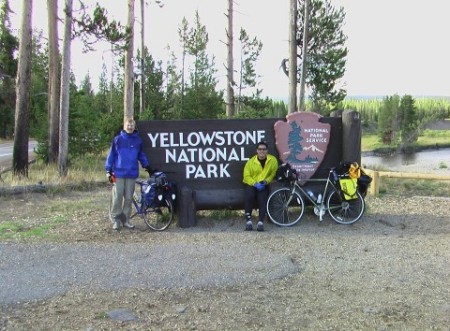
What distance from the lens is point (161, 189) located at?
8.55 m

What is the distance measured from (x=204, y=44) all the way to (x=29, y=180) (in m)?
36.0

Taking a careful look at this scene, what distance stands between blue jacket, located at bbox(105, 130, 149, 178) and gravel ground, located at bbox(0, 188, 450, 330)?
Answer: 37.3 inches

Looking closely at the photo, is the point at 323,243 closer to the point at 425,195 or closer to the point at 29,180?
the point at 425,195

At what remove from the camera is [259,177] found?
28.5 ft

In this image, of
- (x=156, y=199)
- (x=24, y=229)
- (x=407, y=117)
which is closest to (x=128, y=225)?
(x=156, y=199)

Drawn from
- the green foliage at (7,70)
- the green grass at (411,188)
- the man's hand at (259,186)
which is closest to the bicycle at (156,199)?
the man's hand at (259,186)

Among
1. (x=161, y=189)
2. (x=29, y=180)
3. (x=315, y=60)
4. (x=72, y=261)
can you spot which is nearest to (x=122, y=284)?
(x=72, y=261)

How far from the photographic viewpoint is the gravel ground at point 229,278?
461 centimetres

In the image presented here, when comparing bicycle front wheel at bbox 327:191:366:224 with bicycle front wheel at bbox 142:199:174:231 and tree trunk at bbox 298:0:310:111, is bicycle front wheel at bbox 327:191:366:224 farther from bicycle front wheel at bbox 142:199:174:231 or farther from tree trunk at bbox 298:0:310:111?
tree trunk at bbox 298:0:310:111

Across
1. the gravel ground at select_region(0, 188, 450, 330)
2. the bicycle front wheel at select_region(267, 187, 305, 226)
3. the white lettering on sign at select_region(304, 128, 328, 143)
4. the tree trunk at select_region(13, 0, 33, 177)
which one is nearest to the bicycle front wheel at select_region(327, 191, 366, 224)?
the gravel ground at select_region(0, 188, 450, 330)

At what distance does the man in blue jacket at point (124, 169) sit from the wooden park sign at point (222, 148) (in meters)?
0.54

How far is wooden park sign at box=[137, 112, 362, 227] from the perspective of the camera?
29.6ft

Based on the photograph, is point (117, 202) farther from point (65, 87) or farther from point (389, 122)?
point (389, 122)

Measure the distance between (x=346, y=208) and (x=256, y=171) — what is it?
5.66 feet
